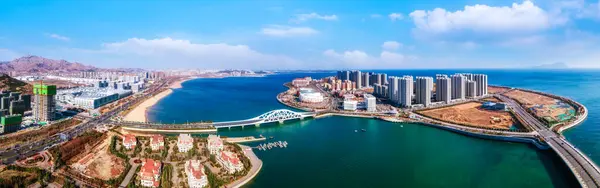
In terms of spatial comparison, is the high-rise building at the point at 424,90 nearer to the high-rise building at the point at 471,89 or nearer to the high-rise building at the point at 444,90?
the high-rise building at the point at 444,90

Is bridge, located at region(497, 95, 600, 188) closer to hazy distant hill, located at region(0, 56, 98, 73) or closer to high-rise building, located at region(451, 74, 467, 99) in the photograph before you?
high-rise building, located at region(451, 74, 467, 99)

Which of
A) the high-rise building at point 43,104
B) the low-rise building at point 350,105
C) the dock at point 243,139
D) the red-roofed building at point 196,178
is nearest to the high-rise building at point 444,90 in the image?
the low-rise building at point 350,105

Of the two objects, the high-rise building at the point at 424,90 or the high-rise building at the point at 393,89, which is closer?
the high-rise building at the point at 424,90

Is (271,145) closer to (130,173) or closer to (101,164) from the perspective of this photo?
(130,173)

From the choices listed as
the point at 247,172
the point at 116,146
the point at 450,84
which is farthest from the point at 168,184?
the point at 450,84

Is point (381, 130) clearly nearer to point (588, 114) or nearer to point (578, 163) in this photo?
point (578, 163)

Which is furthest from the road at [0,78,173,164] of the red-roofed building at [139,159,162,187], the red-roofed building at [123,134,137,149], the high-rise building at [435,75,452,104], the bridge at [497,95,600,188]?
the high-rise building at [435,75,452,104]
